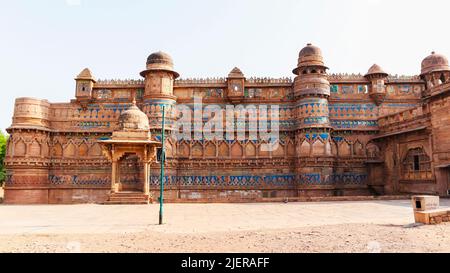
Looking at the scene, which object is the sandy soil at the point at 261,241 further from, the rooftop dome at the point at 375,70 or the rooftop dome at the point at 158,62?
the rooftop dome at the point at 375,70

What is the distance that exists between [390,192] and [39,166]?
27.7 m

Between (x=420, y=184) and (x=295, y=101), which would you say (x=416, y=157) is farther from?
(x=295, y=101)

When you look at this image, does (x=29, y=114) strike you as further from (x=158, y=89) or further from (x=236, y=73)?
(x=236, y=73)

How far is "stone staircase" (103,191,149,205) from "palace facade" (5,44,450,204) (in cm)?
418

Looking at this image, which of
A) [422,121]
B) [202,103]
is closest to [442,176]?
[422,121]

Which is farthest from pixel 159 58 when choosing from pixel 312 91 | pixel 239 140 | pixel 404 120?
pixel 404 120

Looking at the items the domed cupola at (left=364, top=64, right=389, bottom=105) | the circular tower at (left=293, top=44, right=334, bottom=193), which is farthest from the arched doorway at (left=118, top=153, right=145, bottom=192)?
the domed cupola at (left=364, top=64, right=389, bottom=105)

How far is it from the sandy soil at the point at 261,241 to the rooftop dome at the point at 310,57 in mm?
19342

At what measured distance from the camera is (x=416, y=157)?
75.9 ft

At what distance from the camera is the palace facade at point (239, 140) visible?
25.1 m

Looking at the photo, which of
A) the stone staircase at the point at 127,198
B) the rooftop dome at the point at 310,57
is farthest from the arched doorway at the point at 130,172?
the rooftop dome at the point at 310,57

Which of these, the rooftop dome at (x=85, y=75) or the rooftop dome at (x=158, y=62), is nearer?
the rooftop dome at (x=158, y=62)

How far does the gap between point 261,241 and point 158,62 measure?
2172 centimetres

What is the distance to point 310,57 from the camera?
2667 centimetres
